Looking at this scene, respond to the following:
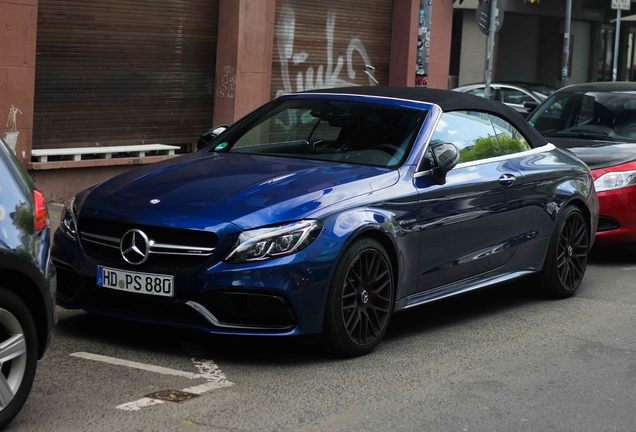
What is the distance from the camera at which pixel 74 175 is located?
13.8m

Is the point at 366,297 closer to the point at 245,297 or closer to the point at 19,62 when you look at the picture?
the point at 245,297

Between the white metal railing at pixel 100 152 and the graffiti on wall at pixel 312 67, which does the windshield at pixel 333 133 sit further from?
the graffiti on wall at pixel 312 67

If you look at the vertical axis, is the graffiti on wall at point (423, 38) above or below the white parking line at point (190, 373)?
above

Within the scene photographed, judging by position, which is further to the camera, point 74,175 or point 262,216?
point 74,175

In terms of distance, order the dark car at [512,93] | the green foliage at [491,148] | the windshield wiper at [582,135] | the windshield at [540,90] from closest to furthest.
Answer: the green foliage at [491,148]
the windshield wiper at [582,135]
the dark car at [512,93]
the windshield at [540,90]

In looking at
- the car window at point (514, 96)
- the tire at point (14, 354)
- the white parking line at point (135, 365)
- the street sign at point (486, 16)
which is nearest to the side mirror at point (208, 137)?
the white parking line at point (135, 365)

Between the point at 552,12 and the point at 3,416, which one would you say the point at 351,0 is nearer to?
the point at 3,416

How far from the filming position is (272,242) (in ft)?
21.4

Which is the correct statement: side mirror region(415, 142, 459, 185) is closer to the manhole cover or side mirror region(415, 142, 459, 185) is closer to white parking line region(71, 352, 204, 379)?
white parking line region(71, 352, 204, 379)

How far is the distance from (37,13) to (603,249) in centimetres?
637

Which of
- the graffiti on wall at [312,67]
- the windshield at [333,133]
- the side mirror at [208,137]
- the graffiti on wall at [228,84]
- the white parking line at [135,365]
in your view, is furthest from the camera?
the graffiti on wall at [312,67]

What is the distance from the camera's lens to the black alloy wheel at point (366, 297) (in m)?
6.84

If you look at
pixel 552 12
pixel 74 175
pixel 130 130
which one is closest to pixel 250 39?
pixel 130 130

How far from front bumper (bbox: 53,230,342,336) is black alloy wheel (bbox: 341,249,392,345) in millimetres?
244
